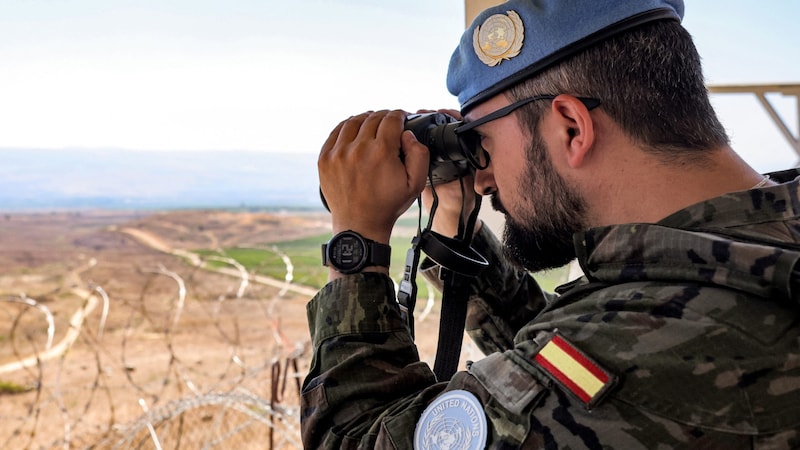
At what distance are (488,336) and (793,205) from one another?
49 centimetres

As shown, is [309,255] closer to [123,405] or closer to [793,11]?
[123,405]

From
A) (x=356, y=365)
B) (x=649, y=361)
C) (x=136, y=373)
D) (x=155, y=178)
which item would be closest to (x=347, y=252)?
(x=356, y=365)

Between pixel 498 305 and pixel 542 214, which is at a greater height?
pixel 542 214

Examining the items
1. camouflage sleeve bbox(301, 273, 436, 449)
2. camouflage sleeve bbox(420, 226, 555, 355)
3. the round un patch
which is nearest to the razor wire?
camouflage sleeve bbox(420, 226, 555, 355)

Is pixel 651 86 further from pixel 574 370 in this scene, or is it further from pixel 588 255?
pixel 574 370

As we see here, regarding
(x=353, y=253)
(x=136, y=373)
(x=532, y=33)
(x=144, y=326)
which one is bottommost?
(x=136, y=373)

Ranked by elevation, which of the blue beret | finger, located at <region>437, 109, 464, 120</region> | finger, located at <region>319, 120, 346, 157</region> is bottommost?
finger, located at <region>319, 120, 346, 157</region>

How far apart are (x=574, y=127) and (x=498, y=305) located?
374 mm

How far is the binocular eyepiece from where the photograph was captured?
84 cm

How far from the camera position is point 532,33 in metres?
0.74

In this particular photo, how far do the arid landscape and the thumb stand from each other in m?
0.99

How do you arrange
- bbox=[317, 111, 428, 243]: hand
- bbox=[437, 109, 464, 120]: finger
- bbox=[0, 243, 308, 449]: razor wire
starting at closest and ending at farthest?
bbox=[317, 111, 428, 243]: hand → bbox=[437, 109, 464, 120]: finger → bbox=[0, 243, 308, 449]: razor wire

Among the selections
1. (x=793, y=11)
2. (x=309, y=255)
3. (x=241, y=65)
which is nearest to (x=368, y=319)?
(x=309, y=255)

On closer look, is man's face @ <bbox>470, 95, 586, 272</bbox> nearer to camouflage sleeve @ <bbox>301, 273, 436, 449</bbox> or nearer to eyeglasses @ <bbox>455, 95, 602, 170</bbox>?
eyeglasses @ <bbox>455, 95, 602, 170</bbox>
